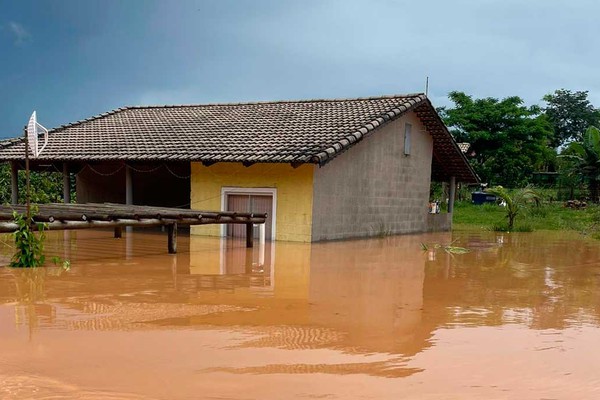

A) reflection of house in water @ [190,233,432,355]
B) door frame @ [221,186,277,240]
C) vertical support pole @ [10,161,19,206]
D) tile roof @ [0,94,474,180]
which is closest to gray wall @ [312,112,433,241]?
tile roof @ [0,94,474,180]

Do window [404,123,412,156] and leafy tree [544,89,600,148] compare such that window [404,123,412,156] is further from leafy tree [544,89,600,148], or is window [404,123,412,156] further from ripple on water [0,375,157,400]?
leafy tree [544,89,600,148]

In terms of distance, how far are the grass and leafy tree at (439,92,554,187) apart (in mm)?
3990

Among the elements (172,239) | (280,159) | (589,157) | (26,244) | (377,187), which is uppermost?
(589,157)

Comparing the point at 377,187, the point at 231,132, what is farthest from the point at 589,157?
the point at 231,132

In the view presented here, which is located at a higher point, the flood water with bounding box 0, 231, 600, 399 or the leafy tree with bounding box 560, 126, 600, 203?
the leafy tree with bounding box 560, 126, 600, 203

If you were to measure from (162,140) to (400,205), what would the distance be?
7.85 meters

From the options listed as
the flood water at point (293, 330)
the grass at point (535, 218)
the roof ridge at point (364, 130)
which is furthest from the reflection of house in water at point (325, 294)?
the grass at point (535, 218)

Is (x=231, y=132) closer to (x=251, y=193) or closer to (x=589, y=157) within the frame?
(x=251, y=193)

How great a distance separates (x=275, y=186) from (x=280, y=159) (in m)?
1.56

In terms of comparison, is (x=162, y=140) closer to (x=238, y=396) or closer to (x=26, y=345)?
(x=26, y=345)

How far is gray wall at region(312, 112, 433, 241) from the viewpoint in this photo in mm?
15828

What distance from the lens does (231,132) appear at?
57.5 feet

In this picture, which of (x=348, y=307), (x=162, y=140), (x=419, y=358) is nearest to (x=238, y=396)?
(x=419, y=358)

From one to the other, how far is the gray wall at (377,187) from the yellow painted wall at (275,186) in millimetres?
276
